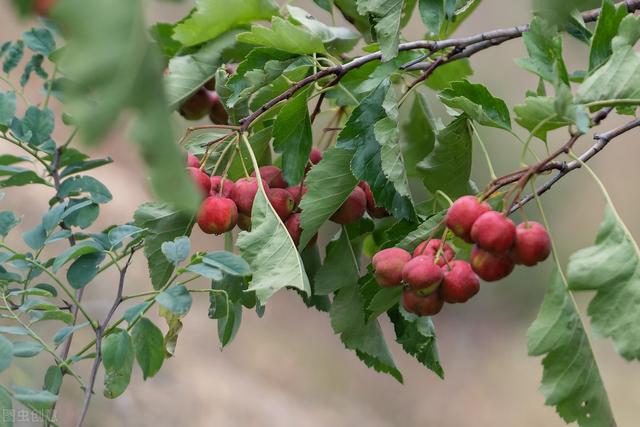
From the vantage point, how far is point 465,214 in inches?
21.9

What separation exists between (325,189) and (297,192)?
0.13 ft

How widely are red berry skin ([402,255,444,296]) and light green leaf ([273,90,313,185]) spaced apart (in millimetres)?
173

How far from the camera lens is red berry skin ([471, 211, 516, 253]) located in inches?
21.1

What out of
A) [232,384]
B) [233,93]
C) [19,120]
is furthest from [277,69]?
[232,384]

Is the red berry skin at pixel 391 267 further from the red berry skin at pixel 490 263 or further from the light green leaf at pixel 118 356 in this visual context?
the light green leaf at pixel 118 356

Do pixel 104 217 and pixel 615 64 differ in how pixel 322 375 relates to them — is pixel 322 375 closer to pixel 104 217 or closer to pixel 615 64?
pixel 104 217

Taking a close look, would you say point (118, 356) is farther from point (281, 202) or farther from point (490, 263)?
point (490, 263)

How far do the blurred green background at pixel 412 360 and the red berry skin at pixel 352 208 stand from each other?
2.40m

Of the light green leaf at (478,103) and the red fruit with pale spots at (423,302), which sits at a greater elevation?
the light green leaf at (478,103)

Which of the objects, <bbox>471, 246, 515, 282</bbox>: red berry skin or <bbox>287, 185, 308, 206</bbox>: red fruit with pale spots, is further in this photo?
<bbox>287, 185, 308, 206</bbox>: red fruit with pale spots

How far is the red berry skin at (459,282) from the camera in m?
0.57

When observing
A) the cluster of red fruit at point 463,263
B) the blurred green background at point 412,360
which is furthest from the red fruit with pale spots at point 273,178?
the blurred green background at point 412,360

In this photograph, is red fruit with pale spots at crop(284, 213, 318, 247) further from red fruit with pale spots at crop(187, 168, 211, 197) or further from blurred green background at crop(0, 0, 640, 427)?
blurred green background at crop(0, 0, 640, 427)

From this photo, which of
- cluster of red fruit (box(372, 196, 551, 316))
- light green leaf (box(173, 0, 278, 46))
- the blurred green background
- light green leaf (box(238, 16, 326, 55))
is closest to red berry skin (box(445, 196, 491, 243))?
cluster of red fruit (box(372, 196, 551, 316))
